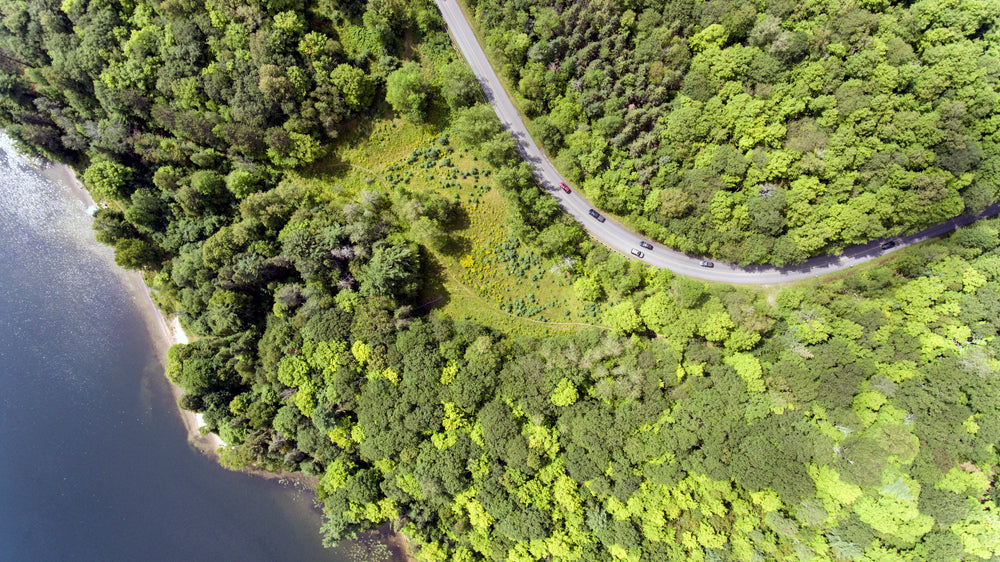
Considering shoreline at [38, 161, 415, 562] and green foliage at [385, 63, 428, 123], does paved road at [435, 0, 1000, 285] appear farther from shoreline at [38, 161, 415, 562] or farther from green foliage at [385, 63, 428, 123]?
shoreline at [38, 161, 415, 562]

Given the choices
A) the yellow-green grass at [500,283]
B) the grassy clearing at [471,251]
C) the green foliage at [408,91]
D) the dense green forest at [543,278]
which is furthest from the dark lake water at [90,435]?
the green foliage at [408,91]

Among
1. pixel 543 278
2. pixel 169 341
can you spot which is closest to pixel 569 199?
pixel 543 278

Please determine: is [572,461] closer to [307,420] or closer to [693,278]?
[693,278]

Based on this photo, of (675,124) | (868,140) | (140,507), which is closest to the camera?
(868,140)

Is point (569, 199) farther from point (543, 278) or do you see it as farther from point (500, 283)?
point (500, 283)

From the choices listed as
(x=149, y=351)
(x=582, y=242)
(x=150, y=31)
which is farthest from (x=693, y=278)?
(x=149, y=351)

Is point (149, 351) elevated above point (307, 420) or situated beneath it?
elevated above
